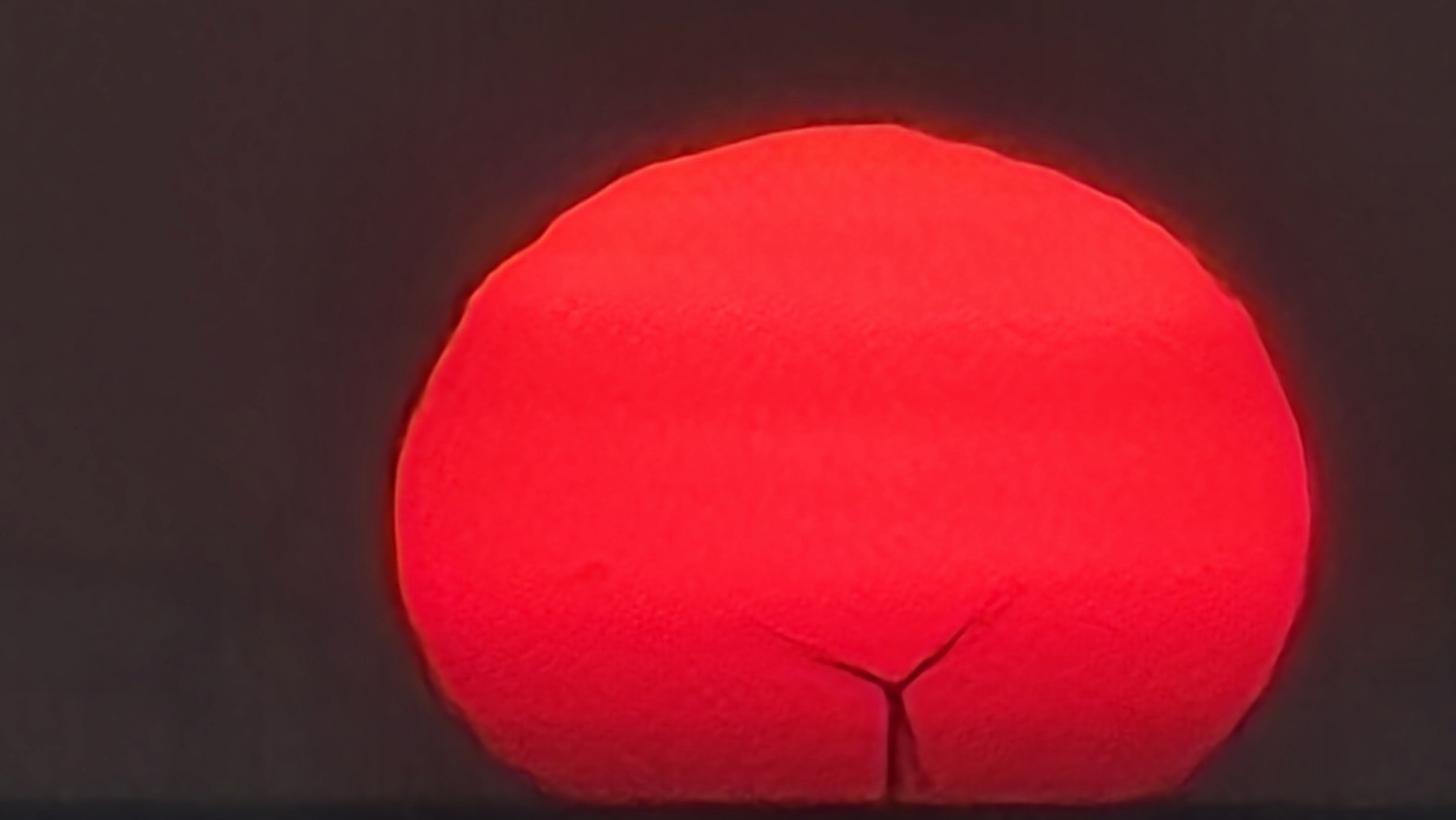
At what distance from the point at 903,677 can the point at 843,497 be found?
0.09 metres

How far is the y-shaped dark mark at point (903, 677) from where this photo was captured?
871mm

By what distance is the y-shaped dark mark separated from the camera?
871mm

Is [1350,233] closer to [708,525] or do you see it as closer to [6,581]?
[708,525]

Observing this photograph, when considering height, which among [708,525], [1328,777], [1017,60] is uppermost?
[1017,60]

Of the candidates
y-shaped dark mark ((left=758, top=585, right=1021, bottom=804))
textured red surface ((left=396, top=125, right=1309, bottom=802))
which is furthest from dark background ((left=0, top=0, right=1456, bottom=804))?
y-shaped dark mark ((left=758, top=585, right=1021, bottom=804))

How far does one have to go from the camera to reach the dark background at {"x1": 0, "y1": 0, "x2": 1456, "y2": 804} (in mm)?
910

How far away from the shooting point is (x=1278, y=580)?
90 cm

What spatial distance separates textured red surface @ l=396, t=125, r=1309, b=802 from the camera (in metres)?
0.87

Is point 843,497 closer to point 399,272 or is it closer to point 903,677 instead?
point 903,677

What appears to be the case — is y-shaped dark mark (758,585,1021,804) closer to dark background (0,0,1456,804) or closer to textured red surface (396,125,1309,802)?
textured red surface (396,125,1309,802)

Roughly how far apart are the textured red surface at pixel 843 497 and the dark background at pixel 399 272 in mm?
33

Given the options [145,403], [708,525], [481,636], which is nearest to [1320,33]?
[708,525]

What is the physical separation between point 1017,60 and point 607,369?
0.26m

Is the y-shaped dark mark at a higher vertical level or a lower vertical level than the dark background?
lower
